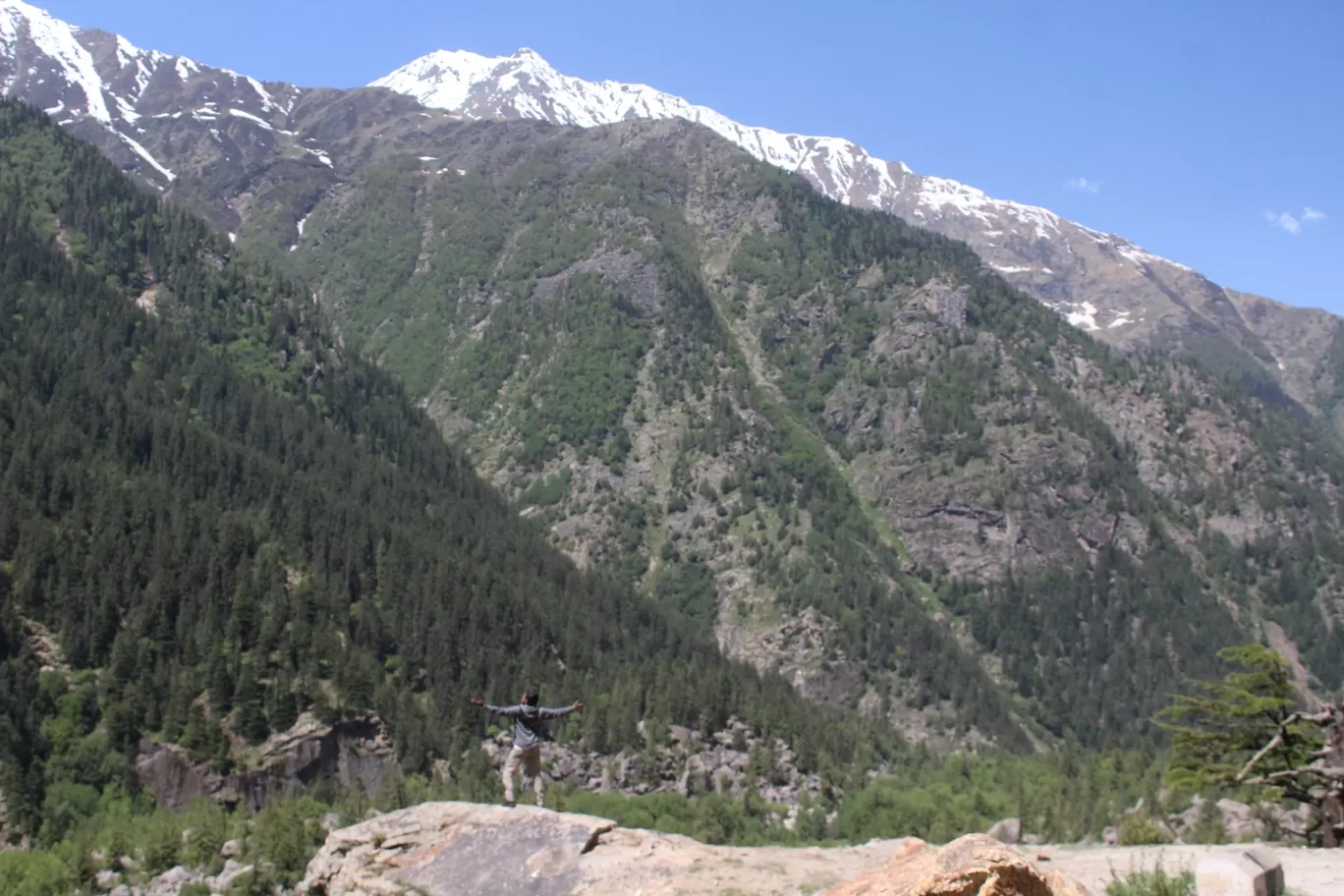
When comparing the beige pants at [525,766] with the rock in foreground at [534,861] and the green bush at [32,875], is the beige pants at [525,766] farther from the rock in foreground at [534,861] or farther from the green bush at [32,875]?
the green bush at [32,875]

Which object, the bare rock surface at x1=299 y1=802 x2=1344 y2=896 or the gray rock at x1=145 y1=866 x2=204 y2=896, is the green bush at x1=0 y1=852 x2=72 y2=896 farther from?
the bare rock surface at x1=299 y1=802 x2=1344 y2=896

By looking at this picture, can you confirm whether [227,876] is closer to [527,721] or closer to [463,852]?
[527,721]

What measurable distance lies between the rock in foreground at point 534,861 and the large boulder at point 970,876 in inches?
353

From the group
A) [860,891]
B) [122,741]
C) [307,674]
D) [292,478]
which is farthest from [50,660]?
[860,891]

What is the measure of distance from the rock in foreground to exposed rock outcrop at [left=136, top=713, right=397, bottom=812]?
9261 centimetres

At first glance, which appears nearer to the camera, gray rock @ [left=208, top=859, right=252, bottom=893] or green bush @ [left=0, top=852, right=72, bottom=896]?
gray rock @ [left=208, top=859, right=252, bottom=893]

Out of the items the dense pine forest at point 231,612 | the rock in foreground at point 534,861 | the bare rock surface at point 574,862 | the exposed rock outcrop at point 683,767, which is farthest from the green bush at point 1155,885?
the exposed rock outcrop at point 683,767

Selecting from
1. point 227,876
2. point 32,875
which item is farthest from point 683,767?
point 32,875

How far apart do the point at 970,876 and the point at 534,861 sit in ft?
51.9

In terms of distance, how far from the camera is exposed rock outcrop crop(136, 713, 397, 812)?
A: 120 m

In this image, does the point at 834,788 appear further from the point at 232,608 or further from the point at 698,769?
the point at 232,608

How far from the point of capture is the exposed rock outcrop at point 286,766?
120 m

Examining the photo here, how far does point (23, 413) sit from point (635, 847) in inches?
5964

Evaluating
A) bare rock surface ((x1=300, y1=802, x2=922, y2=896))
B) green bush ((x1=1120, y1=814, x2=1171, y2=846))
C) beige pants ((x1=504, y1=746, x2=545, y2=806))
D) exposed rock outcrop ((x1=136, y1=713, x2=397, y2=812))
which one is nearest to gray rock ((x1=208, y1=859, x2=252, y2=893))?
exposed rock outcrop ((x1=136, y1=713, x2=397, y2=812))
